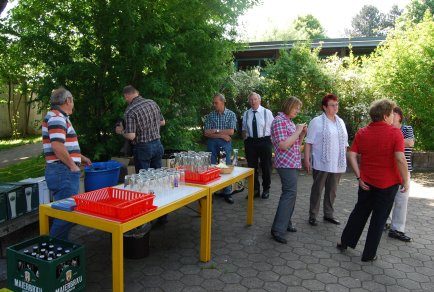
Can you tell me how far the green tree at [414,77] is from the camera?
834cm

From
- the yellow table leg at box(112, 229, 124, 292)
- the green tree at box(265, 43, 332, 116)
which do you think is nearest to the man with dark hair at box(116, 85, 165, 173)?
the yellow table leg at box(112, 229, 124, 292)

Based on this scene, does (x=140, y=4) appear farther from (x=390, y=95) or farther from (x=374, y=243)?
(x=390, y=95)

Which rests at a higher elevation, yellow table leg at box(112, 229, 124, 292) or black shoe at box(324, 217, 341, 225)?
yellow table leg at box(112, 229, 124, 292)

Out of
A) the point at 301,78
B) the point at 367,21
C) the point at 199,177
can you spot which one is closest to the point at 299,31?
the point at 367,21

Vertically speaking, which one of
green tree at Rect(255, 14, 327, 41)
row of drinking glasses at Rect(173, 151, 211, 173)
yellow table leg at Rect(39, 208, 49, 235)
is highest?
green tree at Rect(255, 14, 327, 41)

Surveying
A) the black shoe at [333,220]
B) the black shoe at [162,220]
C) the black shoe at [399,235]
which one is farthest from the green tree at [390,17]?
the black shoe at [162,220]

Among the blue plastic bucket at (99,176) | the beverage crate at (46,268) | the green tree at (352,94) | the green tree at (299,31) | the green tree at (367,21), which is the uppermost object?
the green tree at (367,21)

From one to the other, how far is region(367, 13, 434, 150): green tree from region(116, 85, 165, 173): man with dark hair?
6429 mm

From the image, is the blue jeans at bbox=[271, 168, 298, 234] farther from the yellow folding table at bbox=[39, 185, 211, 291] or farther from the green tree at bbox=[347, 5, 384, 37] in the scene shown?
the green tree at bbox=[347, 5, 384, 37]

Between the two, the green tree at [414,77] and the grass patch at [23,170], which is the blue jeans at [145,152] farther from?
the green tree at [414,77]

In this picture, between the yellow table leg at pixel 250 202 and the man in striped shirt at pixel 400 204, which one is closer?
the man in striped shirt at pixel 400 204

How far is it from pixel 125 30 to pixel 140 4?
1.50 feet

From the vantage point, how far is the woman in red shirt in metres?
3.45

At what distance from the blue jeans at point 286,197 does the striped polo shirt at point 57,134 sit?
7.24ft
